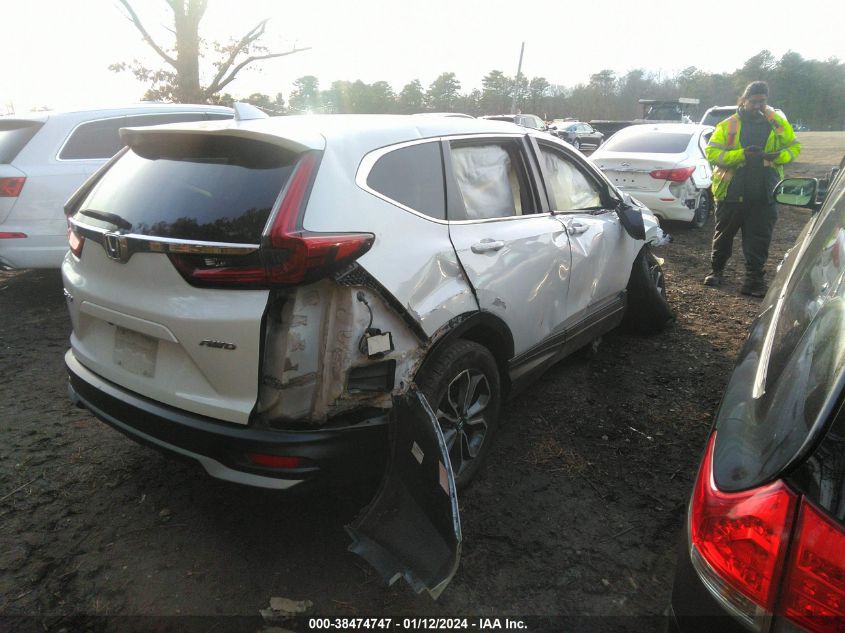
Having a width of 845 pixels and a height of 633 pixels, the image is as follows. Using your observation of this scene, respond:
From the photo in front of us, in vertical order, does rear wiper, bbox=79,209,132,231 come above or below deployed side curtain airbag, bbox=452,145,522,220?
below

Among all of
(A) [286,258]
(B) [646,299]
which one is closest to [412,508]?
(A) [286,258]

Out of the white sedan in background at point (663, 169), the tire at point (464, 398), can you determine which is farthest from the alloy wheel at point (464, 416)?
the white sedan in background at point (663, 169)

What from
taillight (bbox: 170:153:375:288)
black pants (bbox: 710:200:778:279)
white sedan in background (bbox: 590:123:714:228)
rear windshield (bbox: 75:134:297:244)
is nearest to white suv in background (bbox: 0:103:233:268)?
rear windshield (bbox: 75:134:297:244)

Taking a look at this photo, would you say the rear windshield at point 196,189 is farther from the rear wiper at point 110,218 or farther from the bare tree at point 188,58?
the bare tree at point 188,58

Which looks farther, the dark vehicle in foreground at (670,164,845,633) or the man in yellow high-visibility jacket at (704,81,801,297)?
the man in yellow high-visibility jacket at (704,81,801,297)

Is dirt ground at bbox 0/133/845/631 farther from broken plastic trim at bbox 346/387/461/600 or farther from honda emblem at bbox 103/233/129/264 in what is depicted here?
honda emblem at bbox 103/233/129/264

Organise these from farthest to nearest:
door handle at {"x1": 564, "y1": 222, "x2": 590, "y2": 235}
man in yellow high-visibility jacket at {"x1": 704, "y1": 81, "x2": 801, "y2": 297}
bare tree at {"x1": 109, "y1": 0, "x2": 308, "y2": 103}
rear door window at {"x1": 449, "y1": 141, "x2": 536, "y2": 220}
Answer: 1. bare tree at {"x1": 109, "y1": 0, "x2": 308, "y2": 103}
2. man in yellow high-visibility jacket at {"x1": 704, "y1": 81, "x2": 801, "y2": 297}
3. door handle at {"x1": 564, "y1": 222, "x2": 590, "y2": 235}
4. rear door window at {"x1": 449, "y1": 141, "x2": 536, "y2": 220}

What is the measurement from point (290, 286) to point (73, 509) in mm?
1689

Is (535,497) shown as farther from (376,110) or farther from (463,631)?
(376,110)

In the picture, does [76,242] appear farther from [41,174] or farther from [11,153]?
[11,153]

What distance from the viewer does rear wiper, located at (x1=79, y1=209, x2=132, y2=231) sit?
228 centimetres

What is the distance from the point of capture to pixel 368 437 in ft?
7.16

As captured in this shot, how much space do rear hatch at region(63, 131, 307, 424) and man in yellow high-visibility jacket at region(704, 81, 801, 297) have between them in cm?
518

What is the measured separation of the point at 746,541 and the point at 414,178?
185cm
